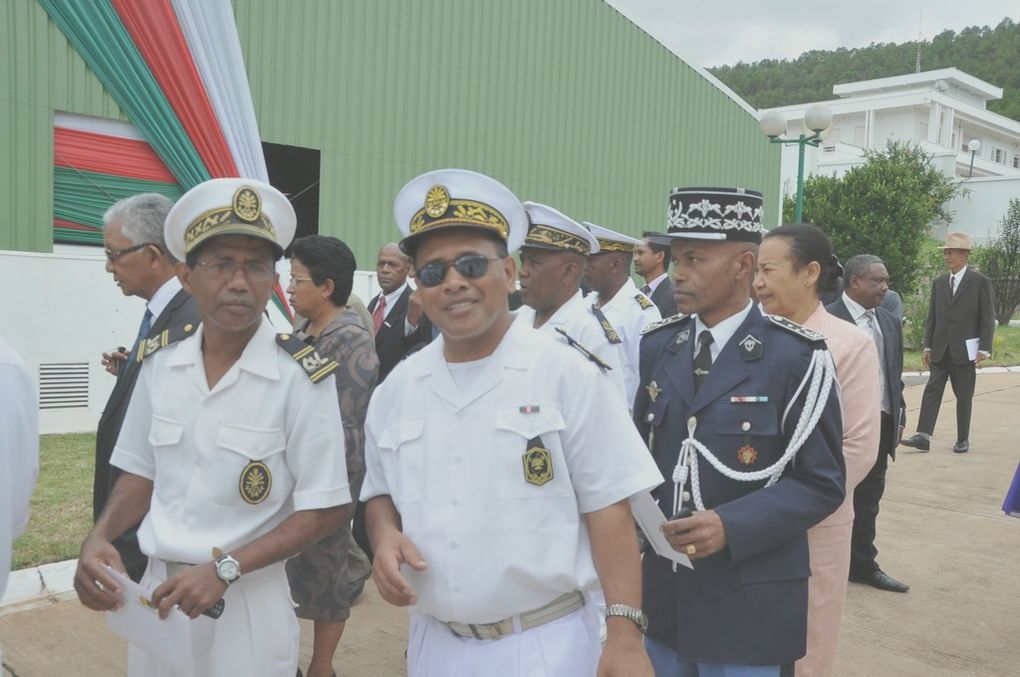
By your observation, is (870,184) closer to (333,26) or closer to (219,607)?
(333,26)

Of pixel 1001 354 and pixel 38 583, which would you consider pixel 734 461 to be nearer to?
pixel 38 583

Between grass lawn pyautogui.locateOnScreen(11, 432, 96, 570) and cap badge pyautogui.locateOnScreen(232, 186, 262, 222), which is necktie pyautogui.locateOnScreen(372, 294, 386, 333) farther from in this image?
cap badge pyautogui.locateOnScreen(232, 186, 262, 222)

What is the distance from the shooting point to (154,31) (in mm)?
9562

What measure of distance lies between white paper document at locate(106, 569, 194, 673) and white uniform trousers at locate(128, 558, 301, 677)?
0.06m

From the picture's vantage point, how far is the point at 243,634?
230 cm

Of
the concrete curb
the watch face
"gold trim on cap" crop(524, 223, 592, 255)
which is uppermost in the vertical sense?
"gold trim on cap" crop(524, 223, 592, 255)

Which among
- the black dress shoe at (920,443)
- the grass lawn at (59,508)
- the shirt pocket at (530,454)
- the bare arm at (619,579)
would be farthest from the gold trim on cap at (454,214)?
the black dress shoe at (920,443)

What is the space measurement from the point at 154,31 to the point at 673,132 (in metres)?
9.63

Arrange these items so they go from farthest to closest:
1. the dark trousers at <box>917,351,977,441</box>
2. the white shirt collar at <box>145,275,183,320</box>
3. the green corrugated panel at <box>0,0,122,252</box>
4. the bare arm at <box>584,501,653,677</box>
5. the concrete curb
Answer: the dark trousers at <box>917,351,977,441</box>
the green corrugated panel at <box>0,0,122,252</box>
the concrete curb
the white shirt collar at <box>145,275,183,320</box>
the bare arm at <box>584,501,653,677</box>

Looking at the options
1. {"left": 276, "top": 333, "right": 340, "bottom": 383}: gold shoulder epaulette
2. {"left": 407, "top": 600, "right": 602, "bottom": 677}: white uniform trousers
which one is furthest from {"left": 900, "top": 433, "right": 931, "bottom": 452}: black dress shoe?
{"left": 276, "top": 333, "right": 340, "bottom": 383}: gold shoulder epaulette

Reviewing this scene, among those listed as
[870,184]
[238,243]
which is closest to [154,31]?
[238,243]

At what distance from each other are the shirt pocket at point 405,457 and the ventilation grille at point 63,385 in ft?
27.8

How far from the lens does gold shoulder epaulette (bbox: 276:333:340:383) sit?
7.71 ft

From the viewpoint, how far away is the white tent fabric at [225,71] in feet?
32.3
